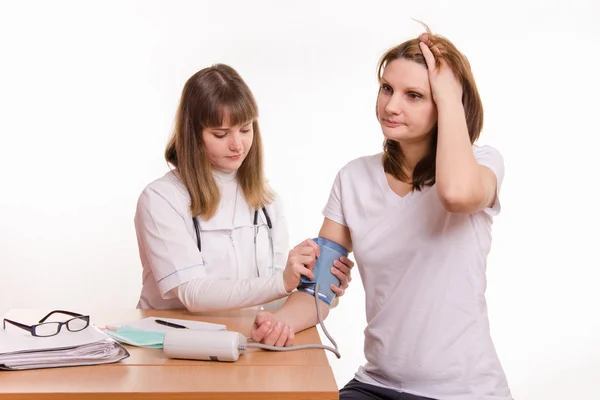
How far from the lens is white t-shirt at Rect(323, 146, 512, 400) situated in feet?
5.87

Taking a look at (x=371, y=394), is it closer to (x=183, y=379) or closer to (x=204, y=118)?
(x=183, y=379)

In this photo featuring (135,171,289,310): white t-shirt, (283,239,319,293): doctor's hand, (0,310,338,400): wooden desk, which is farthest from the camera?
(135,171,289,310): white t-shirt

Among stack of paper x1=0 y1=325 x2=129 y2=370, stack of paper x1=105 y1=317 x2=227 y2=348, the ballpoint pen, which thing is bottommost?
the ballpoint pen

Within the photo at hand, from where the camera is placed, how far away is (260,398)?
4.75ft

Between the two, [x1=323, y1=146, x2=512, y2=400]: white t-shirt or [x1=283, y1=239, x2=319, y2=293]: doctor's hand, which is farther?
[x1=283, y1=239, x2=319, y2=293]: doctor's hand

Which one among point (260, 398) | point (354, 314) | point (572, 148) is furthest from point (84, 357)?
point (572, 148)

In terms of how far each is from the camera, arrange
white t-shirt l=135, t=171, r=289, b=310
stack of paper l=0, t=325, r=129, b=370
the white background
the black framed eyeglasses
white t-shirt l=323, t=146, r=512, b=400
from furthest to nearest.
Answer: the white background → white t-shirt l=135, t=171, r=289, b=310 → white t-shirt l=323, t=146, r=512, b=400 → the black framed eyeglasses → stack of paper l=0, t=325, r=129, b=370

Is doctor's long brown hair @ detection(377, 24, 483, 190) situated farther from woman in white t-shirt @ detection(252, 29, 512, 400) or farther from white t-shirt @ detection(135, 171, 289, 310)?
white t-shirt @ detection(135, 171, 289, 310)

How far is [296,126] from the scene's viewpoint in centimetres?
390

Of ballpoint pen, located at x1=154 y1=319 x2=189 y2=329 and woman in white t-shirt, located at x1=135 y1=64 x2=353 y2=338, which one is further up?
woman in white t-shirt, located at x1=135 y1=64 x2=353 y2=338

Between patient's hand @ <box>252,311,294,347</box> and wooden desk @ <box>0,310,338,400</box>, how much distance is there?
35mm

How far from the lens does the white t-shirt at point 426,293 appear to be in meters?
1.79

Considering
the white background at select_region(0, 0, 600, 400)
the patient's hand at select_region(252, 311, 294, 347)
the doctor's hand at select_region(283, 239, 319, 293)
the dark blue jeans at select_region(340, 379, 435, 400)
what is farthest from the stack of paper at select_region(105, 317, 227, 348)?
the white background at select_region(0, 0, 600, 400)

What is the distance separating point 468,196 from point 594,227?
2.52m
